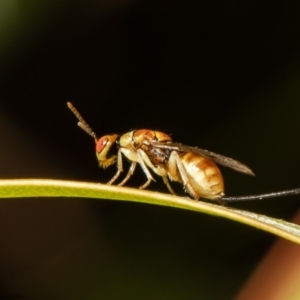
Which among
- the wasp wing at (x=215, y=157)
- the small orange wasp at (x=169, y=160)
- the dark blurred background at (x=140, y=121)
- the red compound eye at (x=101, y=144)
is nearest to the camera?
the wasp wing at (x=215, y=157)

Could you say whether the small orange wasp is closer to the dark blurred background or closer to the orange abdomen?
the orange abdomen

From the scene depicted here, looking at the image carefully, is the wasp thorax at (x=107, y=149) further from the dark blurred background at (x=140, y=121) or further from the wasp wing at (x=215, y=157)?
the dark blurred background at (x=140, y=121)

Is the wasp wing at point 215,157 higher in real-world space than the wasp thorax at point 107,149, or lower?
lower

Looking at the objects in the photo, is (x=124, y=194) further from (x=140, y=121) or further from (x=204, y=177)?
(x=140, y=121)

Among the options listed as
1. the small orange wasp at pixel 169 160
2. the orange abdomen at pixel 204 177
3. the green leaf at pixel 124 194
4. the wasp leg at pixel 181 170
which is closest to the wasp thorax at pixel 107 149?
the small orange wasp at pixel 169 160

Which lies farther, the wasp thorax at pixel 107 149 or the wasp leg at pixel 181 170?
the wasp thorax at pixel 107 149

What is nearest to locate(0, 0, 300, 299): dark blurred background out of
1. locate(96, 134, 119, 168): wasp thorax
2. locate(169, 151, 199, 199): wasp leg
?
locate(96, 134, 119, 168): wasp thorax

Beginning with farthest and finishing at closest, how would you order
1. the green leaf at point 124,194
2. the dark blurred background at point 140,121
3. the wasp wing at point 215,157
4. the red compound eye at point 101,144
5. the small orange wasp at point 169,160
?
1. the dark blurred background at point 140,121
2. the red compound eye at point 101,144
3. the small orange wasp at point 169,160
4. the wasp wing at point 215,157
5. the green leaf at point 124,194

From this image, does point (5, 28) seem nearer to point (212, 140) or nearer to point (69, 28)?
point (69, 28)

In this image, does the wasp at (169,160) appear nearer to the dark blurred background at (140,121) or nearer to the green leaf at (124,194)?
the green leaf at (124,194)
